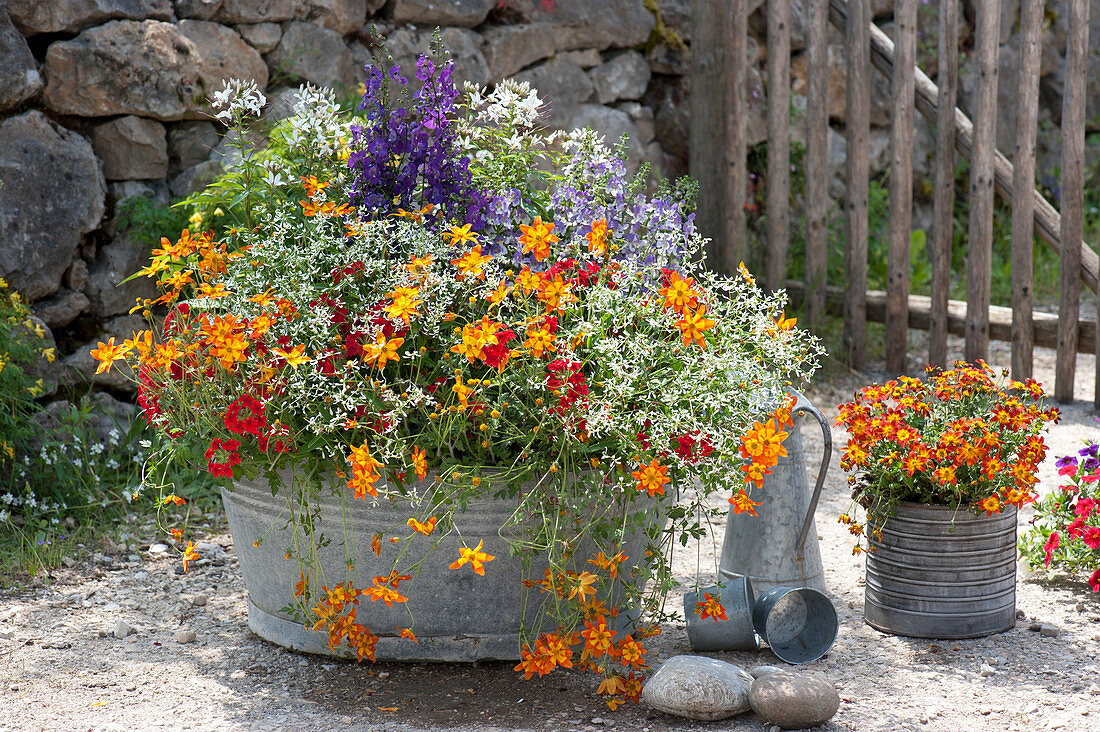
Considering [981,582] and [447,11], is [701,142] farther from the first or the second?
[981,582]

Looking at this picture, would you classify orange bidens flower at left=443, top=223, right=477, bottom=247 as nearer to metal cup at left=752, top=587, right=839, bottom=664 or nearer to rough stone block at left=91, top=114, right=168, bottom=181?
metal cup at left=752, top=587, right=839, bottom=664

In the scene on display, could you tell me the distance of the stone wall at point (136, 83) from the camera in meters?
3.41

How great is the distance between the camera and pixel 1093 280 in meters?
4.14

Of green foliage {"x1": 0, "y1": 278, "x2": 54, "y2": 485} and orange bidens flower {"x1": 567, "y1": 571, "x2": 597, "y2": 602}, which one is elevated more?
green foliage {"x1": 0, "y1": 278, "x2": 54, "y2": 485}

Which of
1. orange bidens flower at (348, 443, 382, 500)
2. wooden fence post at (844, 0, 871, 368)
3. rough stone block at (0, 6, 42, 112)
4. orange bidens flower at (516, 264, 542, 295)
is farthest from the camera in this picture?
wooden fence post at (844, 0, 871, 368)

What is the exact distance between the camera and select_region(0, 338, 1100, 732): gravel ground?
2082 mm

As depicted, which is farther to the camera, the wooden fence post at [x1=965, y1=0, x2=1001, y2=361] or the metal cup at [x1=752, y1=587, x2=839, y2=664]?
the wooden fence post at [x1=965, y1=0, x2=1001, y2=361]

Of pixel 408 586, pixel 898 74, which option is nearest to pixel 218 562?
pixel 408 586

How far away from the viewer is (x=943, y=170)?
14.6 ft

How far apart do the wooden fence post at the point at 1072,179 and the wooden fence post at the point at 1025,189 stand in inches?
4.5

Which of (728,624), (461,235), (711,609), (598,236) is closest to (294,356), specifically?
(461,235)

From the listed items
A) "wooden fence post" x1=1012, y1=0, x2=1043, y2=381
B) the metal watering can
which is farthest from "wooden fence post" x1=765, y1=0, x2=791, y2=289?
the metal watering can

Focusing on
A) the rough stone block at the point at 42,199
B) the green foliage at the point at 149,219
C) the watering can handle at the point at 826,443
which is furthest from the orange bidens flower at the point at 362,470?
Answer: the rough stone block at the point at 42,199

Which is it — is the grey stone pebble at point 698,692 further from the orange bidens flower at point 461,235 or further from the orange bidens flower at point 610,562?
the orange bidens flower at point 461,235
